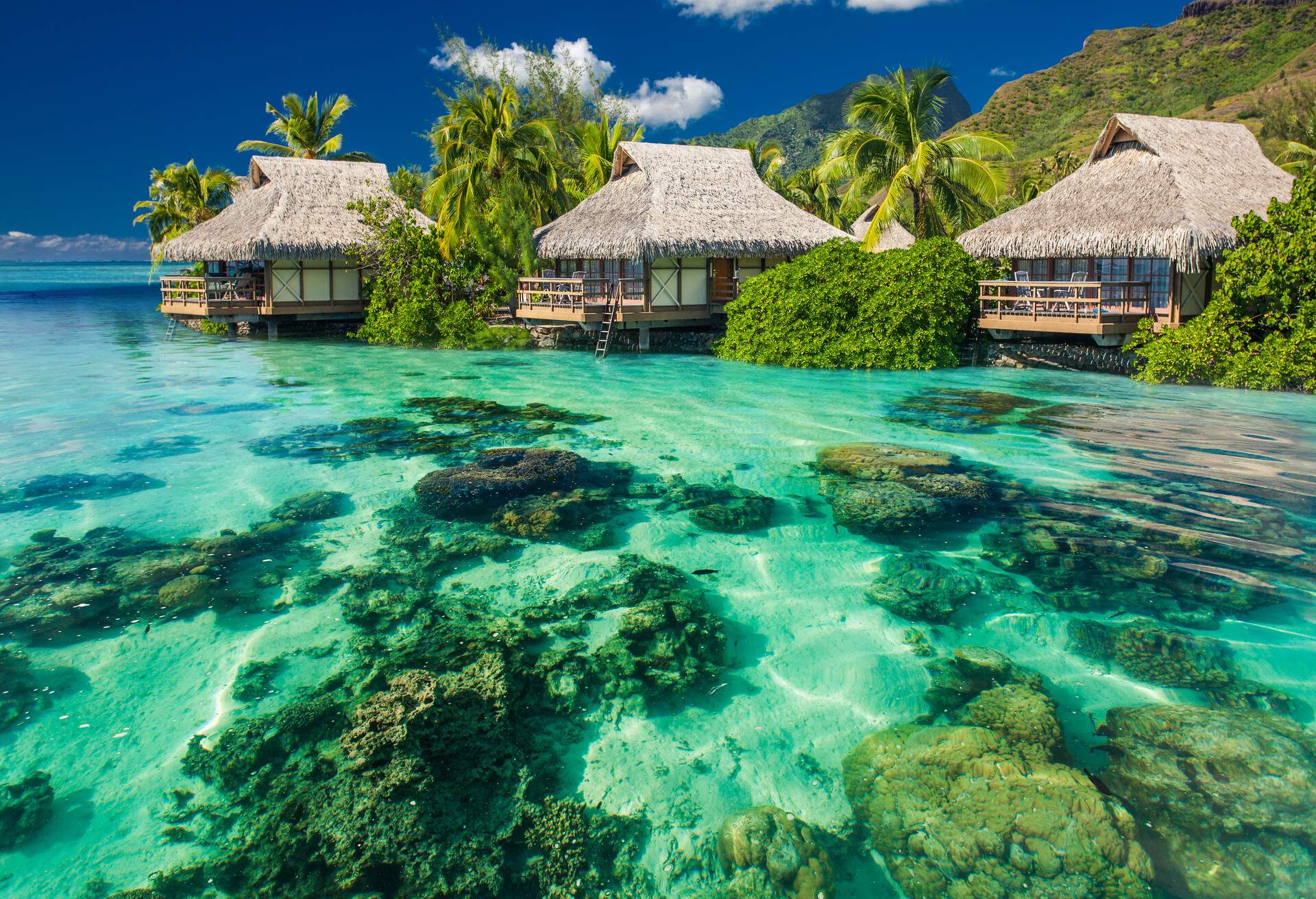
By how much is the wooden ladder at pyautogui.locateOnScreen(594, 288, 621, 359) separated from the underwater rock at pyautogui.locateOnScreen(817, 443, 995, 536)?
11504 millimetres

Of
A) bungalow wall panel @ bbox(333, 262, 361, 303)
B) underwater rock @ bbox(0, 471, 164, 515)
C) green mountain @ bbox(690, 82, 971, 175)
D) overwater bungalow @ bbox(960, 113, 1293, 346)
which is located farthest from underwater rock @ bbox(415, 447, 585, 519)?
green mountain @ bbox(690, 82, 971, 175)

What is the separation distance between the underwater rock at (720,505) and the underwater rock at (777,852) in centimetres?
391

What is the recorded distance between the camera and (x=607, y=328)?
21547 mm

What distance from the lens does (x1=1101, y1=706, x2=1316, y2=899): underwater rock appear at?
359 cm

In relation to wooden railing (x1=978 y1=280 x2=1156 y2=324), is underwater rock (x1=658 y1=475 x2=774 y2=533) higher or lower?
lower

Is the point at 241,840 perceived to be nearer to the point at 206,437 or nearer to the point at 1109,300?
the point at 206,437

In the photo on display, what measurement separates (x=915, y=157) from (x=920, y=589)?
1672 cm

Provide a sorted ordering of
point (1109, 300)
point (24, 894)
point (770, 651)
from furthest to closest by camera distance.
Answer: point (1109, 300), point (770, 651), point (24, 894)

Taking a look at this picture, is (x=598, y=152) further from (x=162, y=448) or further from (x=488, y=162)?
(x=162, y=448)

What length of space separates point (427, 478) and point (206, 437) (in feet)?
15.2

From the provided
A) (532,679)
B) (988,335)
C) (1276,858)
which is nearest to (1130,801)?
(1276,858)

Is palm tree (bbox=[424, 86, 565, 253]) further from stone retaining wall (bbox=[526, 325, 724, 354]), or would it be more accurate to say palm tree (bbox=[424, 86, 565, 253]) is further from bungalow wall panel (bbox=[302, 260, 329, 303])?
stone retaining wall (bbox=[526, 325, 724, 354])

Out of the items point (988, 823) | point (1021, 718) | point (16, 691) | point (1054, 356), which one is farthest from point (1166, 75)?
point (16, 691)

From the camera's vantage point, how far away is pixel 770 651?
5648 millimetres
